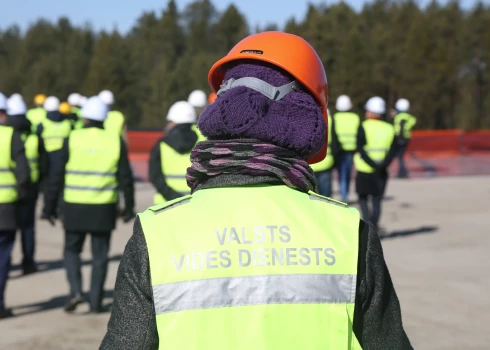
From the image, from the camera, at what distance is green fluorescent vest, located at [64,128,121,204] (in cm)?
820

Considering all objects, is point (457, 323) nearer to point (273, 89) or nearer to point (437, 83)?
point (273, 89)

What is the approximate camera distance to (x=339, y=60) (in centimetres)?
6512

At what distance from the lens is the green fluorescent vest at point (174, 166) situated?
8.20 meters

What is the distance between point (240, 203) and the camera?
2.01 metres

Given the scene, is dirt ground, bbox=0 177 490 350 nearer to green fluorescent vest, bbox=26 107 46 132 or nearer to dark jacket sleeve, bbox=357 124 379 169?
dark jacket sleeve, bbox=357 124 379 169

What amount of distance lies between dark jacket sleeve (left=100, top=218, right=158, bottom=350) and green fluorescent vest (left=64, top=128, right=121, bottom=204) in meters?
6.35

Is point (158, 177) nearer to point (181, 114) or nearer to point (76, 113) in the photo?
point (181, 114)

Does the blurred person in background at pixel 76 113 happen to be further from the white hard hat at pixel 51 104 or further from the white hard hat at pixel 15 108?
the white hard hat at pixel 15 108

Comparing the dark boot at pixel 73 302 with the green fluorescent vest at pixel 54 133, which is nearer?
the dark boot at pixel 73 302

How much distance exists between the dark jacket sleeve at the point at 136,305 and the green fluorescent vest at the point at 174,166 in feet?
20.5

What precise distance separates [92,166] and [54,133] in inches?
219

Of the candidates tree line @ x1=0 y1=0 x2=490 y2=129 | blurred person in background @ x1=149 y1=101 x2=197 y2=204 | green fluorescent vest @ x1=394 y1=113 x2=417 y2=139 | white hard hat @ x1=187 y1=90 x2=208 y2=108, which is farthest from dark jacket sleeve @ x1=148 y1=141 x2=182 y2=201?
tree line @ x1=0 y1=0 x2=490 y2=129

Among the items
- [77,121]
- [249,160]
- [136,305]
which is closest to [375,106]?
[77,121]

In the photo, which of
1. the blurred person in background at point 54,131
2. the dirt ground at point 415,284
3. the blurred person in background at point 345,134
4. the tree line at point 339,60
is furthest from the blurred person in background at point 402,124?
the tree line at point 339,60
